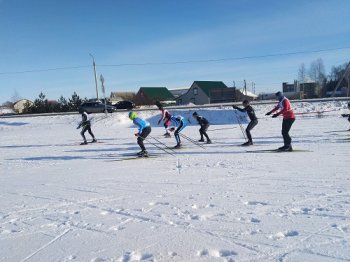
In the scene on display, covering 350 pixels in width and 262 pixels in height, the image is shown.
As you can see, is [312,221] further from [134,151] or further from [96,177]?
[134,151]

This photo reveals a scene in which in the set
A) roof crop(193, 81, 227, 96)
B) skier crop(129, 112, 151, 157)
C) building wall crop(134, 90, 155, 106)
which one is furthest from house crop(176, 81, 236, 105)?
skier crop(129, 112, 151, 157)

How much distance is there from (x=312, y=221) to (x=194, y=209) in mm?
1702

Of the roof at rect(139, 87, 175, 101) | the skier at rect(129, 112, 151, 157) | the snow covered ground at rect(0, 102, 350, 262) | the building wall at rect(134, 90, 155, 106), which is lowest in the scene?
the snow covered ground at rect(0, 102, 350, 262)

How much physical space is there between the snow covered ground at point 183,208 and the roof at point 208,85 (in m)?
50.8

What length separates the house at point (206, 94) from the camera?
2404 inches

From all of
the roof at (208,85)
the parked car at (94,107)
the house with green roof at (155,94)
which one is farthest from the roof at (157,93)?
the parked car at (94,107)

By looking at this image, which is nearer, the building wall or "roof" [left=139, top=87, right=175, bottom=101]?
the building wall

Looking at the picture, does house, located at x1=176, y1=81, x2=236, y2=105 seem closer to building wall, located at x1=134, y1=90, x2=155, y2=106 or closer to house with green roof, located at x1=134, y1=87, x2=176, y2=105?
house with green roof, located at x1=134, y1=87, x2=176, y2=105

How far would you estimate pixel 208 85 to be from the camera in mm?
62688

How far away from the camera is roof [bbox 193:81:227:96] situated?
201ft

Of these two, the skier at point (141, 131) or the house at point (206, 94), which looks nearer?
the skier at point (141, 131)

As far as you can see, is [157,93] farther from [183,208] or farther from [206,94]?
[183,208]

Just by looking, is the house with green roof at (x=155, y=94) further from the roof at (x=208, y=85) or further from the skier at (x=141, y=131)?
the skier at (x=141, y=131)

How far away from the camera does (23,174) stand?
31.7 feet
